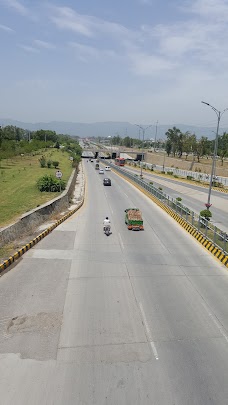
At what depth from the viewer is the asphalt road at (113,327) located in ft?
27.8

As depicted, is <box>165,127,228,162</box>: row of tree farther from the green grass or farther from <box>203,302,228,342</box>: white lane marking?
<box>203,302,228,342</box>: white lane marking

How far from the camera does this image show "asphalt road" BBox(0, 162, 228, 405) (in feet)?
27.8

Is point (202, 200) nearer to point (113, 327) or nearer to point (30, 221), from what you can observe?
point (30, 221)

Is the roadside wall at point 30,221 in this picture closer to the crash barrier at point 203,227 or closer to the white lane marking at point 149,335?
the white lane marking at point 149,335

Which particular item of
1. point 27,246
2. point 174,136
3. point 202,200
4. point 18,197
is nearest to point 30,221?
point 27,246

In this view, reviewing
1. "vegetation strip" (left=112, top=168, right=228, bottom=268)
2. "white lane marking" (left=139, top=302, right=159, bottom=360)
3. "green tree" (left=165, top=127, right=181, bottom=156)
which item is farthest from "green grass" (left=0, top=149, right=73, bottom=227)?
"green tree" (left=165, top=127, right=181, bottom=156)

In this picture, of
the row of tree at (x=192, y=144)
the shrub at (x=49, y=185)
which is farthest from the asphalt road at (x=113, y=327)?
the row of tree at (x=192, y=144)

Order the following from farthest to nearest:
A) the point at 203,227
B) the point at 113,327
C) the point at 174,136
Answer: the point at 174,136
the point at 203,227
the point at 113,327

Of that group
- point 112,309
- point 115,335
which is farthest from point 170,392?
point 112,309

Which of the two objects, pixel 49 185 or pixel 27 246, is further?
pixel 49 185

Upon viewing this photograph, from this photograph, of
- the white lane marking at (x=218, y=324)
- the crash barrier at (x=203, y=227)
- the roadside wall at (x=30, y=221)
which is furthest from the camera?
the roadside wall at (x=30, y=221)

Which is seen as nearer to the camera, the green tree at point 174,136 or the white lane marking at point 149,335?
the white lane marking at point 149,335

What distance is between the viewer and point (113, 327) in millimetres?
11297

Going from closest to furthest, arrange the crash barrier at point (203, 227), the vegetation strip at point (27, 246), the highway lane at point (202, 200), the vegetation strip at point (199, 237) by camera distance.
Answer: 1. the vegetation strip at point (27, 246)
2. the vegetation strip at point (199, 237)
3. the crash barrier at point (203, 227)
4. the highway lane at point (202, 200)
